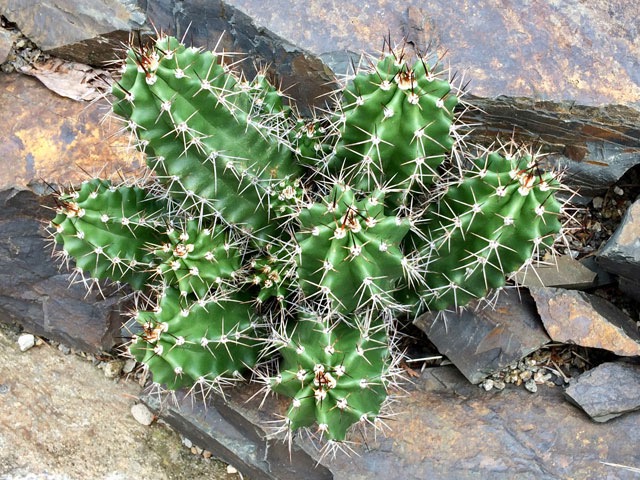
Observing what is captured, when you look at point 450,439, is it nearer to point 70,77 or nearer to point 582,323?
point 582,323

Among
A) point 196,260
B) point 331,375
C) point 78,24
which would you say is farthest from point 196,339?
point 78,24

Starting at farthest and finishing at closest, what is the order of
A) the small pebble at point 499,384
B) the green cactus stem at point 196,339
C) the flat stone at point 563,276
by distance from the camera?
the flat stone at point 563,276
the small pebble at point 499,384
the green cactus stem at point 196,339

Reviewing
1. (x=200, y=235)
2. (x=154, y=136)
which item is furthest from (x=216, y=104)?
(x=200, y=235)

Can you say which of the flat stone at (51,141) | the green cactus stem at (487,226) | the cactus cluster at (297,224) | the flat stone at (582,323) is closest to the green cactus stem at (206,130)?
the cactus cluster at (297,224)

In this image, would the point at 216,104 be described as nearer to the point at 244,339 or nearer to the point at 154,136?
the point at 154,136

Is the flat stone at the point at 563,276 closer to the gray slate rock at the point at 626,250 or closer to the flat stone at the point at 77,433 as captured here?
the gray slate rock at the point at 626,250
